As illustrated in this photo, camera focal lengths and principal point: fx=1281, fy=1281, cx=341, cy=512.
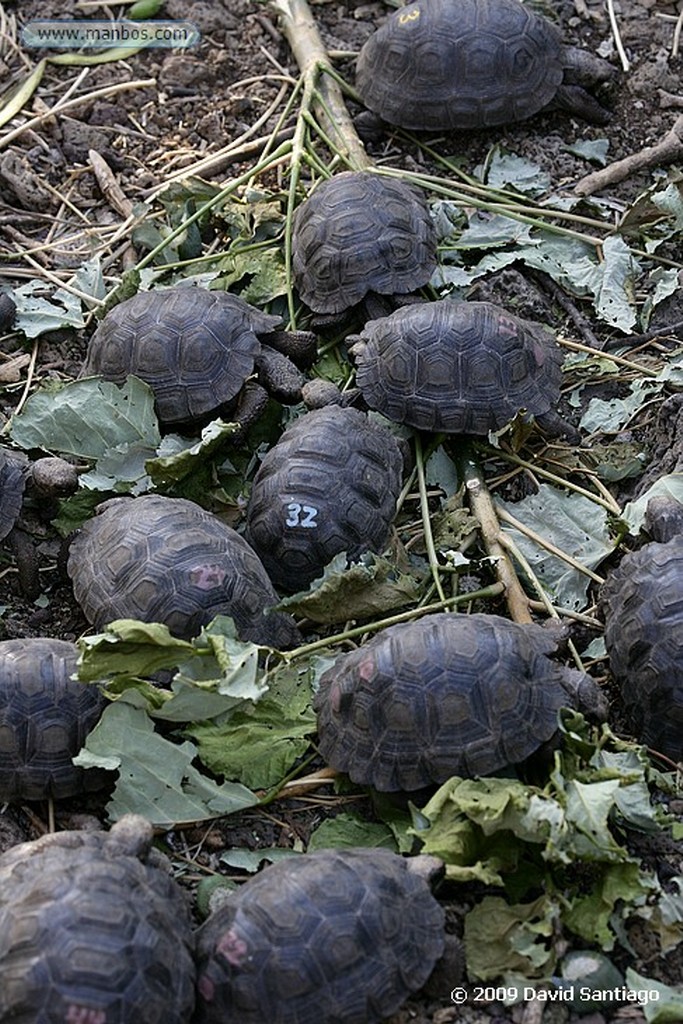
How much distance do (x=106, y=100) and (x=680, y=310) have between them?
3788 mm

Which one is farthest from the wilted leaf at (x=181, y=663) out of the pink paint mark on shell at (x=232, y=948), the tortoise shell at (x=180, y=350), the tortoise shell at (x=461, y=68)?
the tortoise shell at (x=461, y=68)

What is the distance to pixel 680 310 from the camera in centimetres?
655

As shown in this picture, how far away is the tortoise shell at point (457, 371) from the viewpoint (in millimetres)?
5801

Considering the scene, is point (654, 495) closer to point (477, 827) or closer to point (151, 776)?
point (477, 827)

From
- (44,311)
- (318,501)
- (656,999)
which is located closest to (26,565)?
(318,501)

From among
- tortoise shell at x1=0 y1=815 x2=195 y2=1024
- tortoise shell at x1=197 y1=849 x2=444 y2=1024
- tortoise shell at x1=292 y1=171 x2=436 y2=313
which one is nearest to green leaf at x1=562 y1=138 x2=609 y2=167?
tortoise shell at x1=292 y1=171 x2=436 y2=313

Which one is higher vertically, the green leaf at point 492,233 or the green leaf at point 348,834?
the green leaf at point 492,233

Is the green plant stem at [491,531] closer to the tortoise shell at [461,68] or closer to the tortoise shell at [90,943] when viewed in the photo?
the tortoise shell at [90,943]

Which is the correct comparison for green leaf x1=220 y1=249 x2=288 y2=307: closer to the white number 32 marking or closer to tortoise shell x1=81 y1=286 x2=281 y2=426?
tortoise shell x1=81 y1=286 x2=281 y2=426

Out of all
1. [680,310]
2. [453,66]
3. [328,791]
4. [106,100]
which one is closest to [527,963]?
[328,791]

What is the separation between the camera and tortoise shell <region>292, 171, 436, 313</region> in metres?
6.40

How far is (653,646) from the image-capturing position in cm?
465

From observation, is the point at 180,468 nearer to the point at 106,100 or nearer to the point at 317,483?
the point at 317,483

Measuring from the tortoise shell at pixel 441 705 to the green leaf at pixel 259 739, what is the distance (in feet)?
0.53
